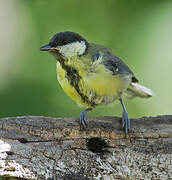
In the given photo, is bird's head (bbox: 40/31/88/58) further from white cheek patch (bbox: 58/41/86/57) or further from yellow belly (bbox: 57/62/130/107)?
yellow belly (bbox: 57/62/130/107)

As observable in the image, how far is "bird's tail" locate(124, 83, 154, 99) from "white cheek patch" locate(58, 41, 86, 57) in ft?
2.34

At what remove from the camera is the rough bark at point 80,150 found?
6.35 feet

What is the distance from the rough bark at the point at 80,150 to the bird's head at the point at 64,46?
572mm

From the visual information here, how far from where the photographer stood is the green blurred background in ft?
10.5

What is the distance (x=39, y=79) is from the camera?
338cm

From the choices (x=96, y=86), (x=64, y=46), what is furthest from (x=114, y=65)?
(x=64, y=46)

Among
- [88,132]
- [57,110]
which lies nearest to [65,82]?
[88,132]

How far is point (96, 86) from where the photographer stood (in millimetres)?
2539

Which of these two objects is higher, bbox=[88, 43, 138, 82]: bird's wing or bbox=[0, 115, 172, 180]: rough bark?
bbox=[88, 43, 138, 82]: bird's wing

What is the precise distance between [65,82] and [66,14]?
1094 mm

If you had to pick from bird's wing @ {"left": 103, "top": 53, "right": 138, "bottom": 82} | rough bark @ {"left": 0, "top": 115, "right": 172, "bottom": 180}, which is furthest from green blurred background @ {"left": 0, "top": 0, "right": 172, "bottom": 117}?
rough bark @ {"left": 0, "top": 115, "right": 172, "bottom": 180}

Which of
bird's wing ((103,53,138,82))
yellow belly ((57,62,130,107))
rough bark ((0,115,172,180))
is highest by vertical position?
bird's wing ((103,53,138,82))

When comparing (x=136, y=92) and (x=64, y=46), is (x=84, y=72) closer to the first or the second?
(x=64, y=46)

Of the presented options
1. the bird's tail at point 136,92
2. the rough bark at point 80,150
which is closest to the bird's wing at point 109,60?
the bird's tail at point 136,92
